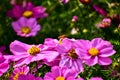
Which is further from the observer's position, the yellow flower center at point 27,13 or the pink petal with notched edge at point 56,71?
the yellow flower center at point 27,13

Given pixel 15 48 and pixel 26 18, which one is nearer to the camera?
pixel 15 48

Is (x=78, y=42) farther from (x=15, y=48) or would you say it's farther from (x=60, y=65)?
(x=15, y=48)

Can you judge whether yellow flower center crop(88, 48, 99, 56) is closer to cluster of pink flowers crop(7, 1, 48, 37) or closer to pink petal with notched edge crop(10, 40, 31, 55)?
pink petal with notched edge crop(10, 40, 31, 55)

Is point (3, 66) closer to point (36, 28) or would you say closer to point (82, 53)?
point (82, 53)

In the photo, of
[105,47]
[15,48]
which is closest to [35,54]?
[15,48]

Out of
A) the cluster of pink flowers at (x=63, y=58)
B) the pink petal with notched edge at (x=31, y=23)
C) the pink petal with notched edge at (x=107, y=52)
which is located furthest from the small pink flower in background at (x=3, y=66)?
the pink petal with notched edge at (x=31, y=23)

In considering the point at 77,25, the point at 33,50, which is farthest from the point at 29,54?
the point at 77,25

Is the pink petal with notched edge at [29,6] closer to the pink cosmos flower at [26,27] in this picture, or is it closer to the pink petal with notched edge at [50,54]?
the pink cosmos flower at [26,27]
